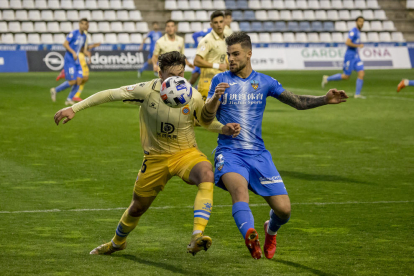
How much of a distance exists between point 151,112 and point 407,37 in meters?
33.8

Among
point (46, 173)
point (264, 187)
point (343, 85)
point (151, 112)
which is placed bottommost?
point (343, 85)

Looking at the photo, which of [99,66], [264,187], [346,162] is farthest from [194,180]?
[99,66]

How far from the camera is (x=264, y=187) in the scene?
199 inches

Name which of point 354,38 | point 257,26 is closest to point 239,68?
point 354,38

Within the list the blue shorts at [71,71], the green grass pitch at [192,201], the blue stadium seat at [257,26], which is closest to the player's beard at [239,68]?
the green grass pitch at [192,201]

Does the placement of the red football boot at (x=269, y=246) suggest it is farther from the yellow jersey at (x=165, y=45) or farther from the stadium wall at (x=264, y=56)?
the stadium wall at (x=264, y=56)

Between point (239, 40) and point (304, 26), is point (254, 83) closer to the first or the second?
point (239, 40)

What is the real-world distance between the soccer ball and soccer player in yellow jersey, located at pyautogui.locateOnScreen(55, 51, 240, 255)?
0.82 ft

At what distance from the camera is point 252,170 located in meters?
5.12

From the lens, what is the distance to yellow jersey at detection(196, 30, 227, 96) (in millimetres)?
11148

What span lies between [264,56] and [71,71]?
1523 cm

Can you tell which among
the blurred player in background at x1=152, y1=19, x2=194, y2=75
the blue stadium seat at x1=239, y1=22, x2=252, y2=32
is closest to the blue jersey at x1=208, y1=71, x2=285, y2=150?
the blurred player in background at x1=152, y1=19, x2=194, y2=75

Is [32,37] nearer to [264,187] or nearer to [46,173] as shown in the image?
[46,173]

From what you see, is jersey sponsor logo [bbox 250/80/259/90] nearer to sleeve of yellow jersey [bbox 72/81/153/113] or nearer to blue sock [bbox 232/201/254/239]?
sleeve of yellow jersey [bbox 72/81/153/113]
